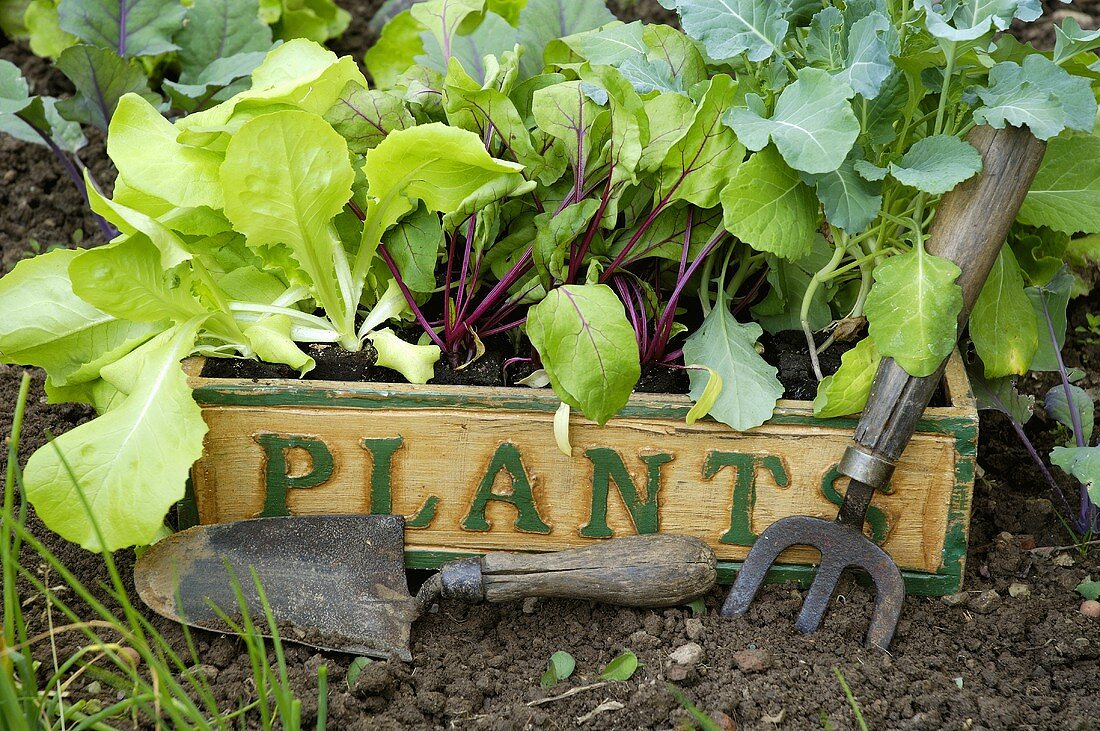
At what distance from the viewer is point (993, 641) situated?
1.38m

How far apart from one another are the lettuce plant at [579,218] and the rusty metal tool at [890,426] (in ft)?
0.12

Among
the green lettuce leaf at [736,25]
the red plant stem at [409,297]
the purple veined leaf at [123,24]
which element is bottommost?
the red plant stem at [409,297]

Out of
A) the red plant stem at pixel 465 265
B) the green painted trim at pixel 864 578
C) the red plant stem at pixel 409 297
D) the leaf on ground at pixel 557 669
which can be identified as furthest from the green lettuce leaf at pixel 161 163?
the green painted trim at pixel 864 578

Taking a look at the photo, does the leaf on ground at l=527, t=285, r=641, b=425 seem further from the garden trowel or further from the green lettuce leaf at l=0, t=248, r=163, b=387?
the green lettuce leaf at l=0, t=248, r=163, b=387

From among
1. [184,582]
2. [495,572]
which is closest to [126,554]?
[184,582]

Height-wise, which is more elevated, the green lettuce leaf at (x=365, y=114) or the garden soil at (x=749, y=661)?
the green lettuce leaf at (x=365, y=114)

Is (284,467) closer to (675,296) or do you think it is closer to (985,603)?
(675,296)

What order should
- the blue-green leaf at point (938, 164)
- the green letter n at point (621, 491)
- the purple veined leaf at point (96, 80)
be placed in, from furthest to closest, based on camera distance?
the purple veined leaf at point (96, 80), the green letter n at point (621, 491), the blue-green leaf at point (938, 164)

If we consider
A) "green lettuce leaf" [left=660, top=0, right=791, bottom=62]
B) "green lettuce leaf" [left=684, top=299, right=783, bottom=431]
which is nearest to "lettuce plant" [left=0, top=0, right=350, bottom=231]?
"green lettuce leaf" [left=660, top=0, right=791, bottom=62]

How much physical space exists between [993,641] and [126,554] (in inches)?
48.0

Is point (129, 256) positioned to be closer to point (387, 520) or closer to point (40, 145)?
point (387, 520)

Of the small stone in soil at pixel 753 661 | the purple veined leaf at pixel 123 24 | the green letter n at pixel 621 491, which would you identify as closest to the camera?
the small stone in soil at pixel 753 661

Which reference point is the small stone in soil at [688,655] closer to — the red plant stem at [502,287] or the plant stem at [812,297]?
the plant stem at [812,297]

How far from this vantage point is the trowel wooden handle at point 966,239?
4.09 feet
